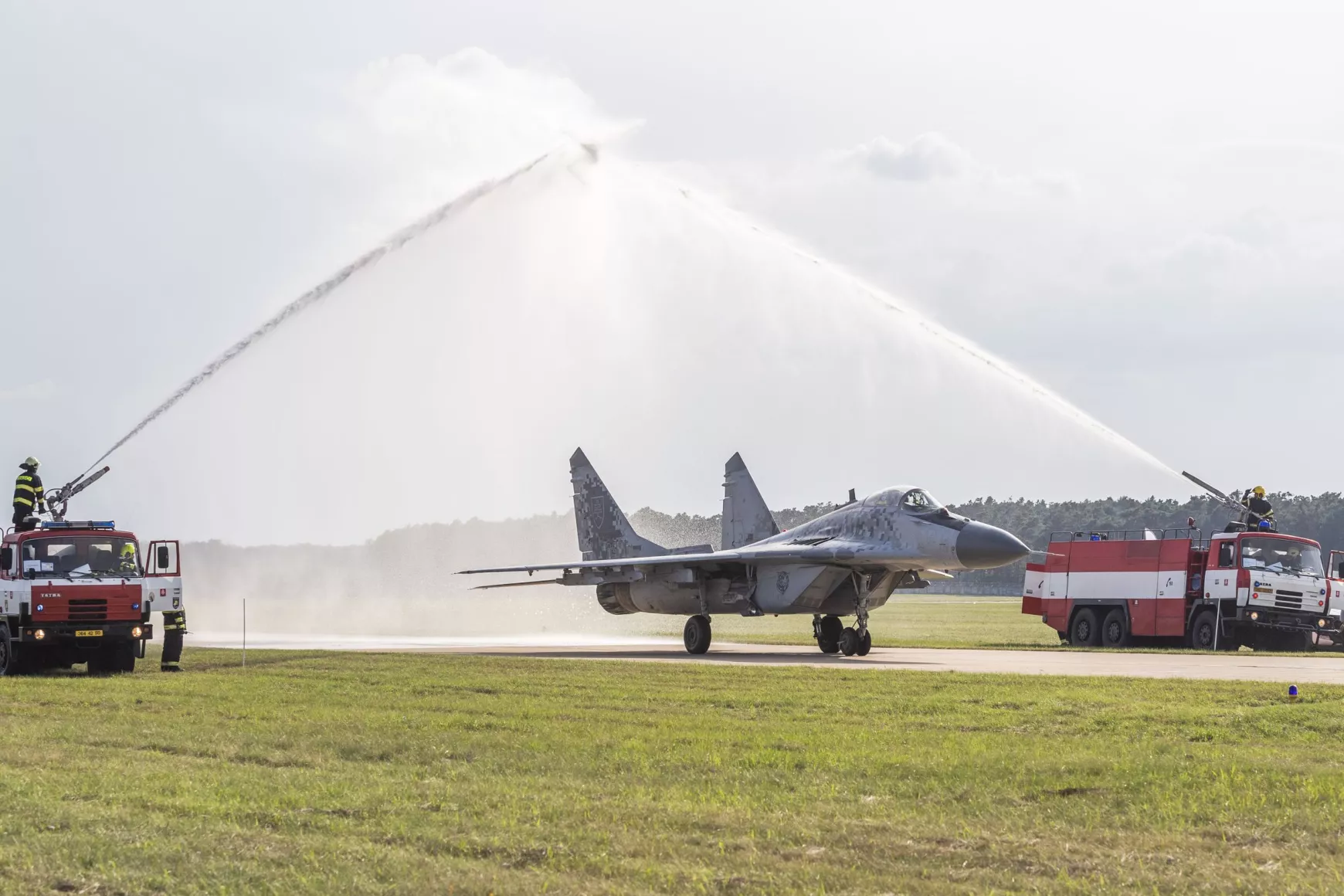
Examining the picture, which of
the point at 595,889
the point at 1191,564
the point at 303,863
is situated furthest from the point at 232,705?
the point at 1191,564

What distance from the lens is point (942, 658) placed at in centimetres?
3098

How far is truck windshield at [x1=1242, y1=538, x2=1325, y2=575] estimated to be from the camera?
36188 mm

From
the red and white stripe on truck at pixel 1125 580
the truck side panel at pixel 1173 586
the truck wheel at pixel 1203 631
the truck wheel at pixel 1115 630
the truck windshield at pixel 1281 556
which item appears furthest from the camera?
the truck wheel at pixel 1115 630

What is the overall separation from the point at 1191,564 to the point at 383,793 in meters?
31.4

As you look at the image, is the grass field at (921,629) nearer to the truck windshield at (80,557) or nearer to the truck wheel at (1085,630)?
the truck wheel at (1085,630)

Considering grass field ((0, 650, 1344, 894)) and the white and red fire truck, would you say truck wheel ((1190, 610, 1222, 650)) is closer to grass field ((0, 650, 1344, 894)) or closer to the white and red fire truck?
grass field ((0, 650, 1344, 894))

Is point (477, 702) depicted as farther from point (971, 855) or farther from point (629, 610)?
point (629, 610)

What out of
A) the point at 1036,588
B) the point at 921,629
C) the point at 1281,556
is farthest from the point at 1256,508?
the point at 921,629

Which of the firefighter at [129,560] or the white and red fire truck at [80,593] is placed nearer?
the white and red fire truck at [80,593]

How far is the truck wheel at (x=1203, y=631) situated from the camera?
37.4 m

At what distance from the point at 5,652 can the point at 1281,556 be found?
30.0 meters

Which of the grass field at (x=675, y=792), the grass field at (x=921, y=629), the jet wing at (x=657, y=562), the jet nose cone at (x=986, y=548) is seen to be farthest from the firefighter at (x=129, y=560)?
the grass field at (x=921, y=629)

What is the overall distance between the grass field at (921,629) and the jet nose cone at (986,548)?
31.0 feet

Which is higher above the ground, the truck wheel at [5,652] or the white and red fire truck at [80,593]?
the white and red fire truck at [80,593]
